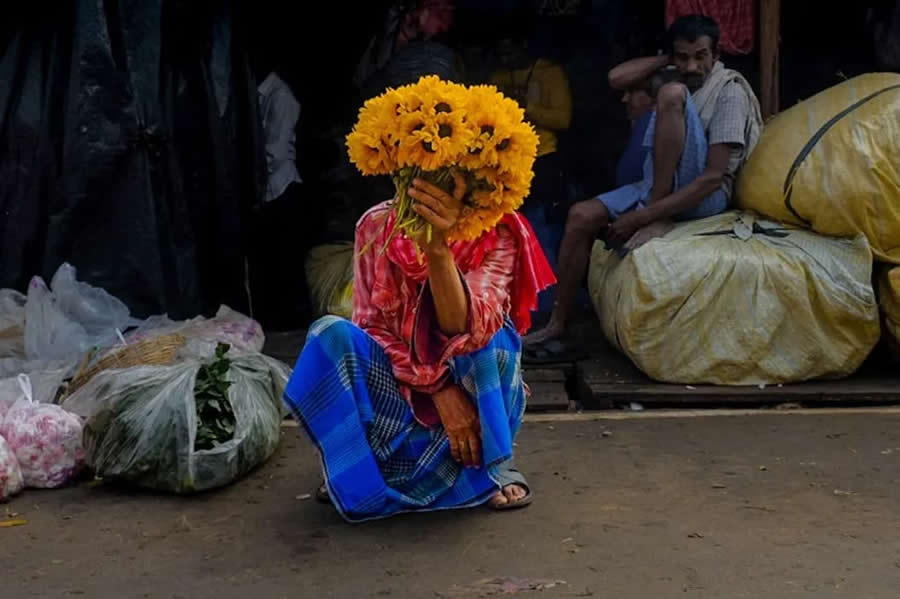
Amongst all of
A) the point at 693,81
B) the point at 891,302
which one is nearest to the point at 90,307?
the point at 693,81

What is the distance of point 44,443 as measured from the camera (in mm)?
4027

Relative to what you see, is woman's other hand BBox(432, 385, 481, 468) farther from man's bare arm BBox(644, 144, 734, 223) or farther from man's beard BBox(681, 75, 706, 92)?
man's beard BBox(681, 75, 706, 92)

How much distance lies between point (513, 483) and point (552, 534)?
0.30 m

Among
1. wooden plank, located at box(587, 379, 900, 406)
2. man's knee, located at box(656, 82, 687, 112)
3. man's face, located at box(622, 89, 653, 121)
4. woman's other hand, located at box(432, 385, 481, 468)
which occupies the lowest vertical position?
wooden plank, located at box(587, 379, 900, 406)

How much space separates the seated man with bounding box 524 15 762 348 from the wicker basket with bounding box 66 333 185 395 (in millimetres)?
1606

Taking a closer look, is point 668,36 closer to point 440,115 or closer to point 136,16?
point 136,16

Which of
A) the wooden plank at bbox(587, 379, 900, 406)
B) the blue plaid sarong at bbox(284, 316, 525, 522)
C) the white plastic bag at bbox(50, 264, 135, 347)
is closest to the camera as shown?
the blue plaid sarong at bbox(284, 316, 525, 522)

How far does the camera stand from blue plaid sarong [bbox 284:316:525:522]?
11.2ft

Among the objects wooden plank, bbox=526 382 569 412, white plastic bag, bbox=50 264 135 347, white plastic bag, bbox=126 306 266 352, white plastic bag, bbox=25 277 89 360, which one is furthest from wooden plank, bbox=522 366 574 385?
white plastic bag, bbox=25 277 89 360

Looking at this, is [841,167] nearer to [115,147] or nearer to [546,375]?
[546,375]

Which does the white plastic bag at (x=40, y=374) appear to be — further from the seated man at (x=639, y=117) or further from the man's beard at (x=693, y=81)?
the man's beard at (x=693, y=81)

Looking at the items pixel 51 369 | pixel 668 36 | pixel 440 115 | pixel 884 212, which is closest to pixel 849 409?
pixel 884 212

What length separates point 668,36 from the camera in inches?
226

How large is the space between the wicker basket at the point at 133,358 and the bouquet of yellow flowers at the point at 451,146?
76.0 inches
